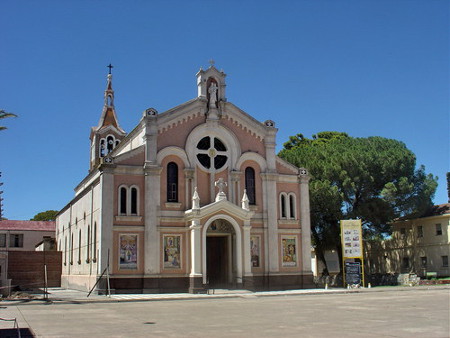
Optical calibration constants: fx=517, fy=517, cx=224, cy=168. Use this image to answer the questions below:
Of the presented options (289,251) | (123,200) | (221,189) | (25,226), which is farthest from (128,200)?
(25,226)

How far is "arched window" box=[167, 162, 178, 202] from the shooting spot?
36.0 meters

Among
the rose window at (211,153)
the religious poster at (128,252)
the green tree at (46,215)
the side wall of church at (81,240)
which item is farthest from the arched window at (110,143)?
the green tree at (46,215)

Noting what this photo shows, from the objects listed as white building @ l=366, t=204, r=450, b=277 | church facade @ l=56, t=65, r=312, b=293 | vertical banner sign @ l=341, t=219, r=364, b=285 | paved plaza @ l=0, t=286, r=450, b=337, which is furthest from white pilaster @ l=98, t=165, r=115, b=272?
white building @ l=366, t=204, r=450, b=277

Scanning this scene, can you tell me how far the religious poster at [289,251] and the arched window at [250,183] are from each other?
370 centimetres

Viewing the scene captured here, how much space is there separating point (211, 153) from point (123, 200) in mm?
7317

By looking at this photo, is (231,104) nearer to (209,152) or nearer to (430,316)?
(209,152)

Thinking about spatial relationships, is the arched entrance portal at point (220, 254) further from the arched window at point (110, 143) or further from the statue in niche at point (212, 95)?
the arched window at point (110, 143)

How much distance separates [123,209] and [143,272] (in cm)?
437

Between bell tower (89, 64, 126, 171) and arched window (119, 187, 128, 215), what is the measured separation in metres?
16.4

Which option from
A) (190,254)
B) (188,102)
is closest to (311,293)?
(190,254)

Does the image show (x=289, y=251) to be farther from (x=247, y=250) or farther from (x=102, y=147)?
(x=102, y=147)

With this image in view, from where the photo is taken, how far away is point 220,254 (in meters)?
38.7

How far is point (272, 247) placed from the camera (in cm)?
3775

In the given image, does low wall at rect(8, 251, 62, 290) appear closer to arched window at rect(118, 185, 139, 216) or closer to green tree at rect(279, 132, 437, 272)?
arched window at rect(118, 185, 139, 216)
